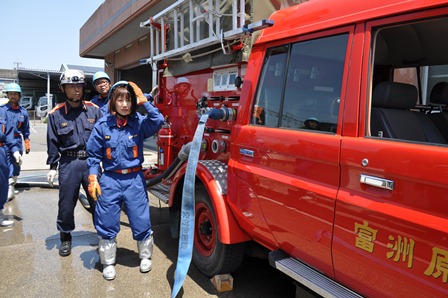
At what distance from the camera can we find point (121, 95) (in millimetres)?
3236

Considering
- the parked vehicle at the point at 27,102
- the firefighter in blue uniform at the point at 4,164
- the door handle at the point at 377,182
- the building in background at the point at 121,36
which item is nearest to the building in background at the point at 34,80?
the parked vehicle at the point at 27,102

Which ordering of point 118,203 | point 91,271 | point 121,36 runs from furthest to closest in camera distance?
point 121,36
point 91,271
point 118,203

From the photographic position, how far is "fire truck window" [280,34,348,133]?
81.0 inches

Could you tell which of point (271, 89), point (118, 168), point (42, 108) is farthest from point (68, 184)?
point (42, 108)

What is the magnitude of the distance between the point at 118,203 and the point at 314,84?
2.05m

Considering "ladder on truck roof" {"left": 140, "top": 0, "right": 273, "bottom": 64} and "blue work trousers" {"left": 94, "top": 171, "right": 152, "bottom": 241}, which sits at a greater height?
"ladder on truck roof" {"left": 140, "top": 0, "right": 273, "bottom": 64}

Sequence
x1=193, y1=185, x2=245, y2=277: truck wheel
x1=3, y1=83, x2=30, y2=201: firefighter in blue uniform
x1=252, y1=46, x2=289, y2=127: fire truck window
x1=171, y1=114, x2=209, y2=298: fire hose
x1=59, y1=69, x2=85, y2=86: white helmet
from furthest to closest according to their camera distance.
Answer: x1=3, y1=83, x2=30, y2=201: firefighter in blue uniform, x1=59, y1=69, x2=85, y2=86: white helmet, x1=193, y1=185, x2=245, y2=277: truck wheel, x1=171, y1=114, x2=209, y2=298: fire hose, x1=252, y1=46, x2=289, y2=127: fire truck window

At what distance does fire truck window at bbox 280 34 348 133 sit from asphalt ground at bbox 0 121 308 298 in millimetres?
1455

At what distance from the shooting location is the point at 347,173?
1.87 m

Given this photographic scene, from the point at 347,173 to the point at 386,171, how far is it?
23 cm

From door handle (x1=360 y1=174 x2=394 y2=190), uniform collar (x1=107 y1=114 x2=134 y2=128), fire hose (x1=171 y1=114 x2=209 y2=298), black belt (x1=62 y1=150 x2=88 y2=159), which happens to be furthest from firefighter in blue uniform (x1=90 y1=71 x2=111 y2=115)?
door handle (x1=360 y1=174 x2=394 y2=190)

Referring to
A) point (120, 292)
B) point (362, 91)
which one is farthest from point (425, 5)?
point (120, 292)

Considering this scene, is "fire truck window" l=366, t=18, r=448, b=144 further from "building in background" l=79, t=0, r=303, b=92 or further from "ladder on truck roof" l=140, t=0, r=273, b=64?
"building in background" l=79, t=0, r=303, b=92

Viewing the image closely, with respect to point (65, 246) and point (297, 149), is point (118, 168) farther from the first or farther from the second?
point (297, 149)
